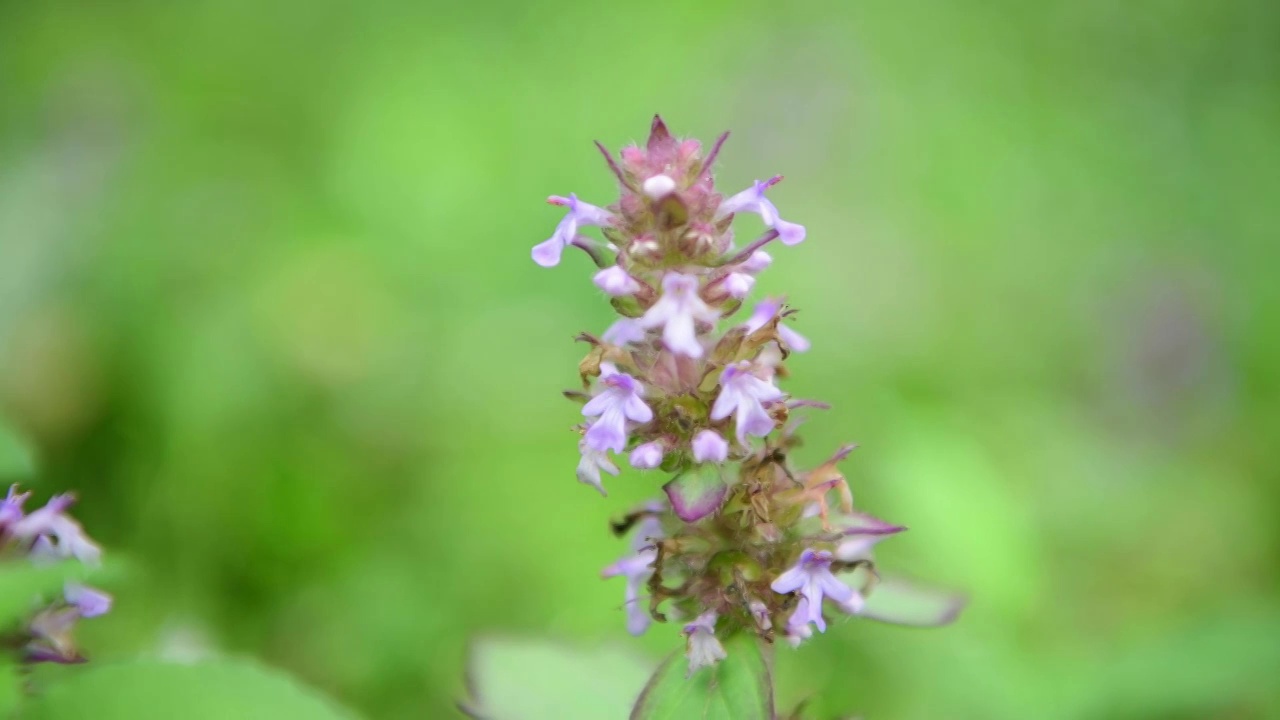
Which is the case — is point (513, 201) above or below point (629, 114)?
below

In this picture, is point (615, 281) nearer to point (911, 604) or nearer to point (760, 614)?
point (760, 614)

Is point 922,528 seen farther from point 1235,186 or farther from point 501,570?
point 1235,186

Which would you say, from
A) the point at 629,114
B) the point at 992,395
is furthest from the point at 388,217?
the point at 992,395

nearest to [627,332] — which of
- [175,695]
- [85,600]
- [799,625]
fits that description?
[799,625]

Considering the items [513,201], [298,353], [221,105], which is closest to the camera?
[298,353]

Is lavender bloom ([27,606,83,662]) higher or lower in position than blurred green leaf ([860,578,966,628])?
lower

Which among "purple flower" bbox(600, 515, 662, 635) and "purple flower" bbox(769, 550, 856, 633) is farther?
"purple flower" bbox(600, 515, 662, 635)

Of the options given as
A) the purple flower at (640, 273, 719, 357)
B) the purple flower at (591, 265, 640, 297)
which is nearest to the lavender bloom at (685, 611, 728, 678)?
the purple flower at (640, 273, 719, 357)

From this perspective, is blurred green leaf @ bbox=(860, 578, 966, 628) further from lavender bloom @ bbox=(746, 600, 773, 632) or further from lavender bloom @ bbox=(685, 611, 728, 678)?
lavender bloom @ bbox=(685, 611, 728, 678)
